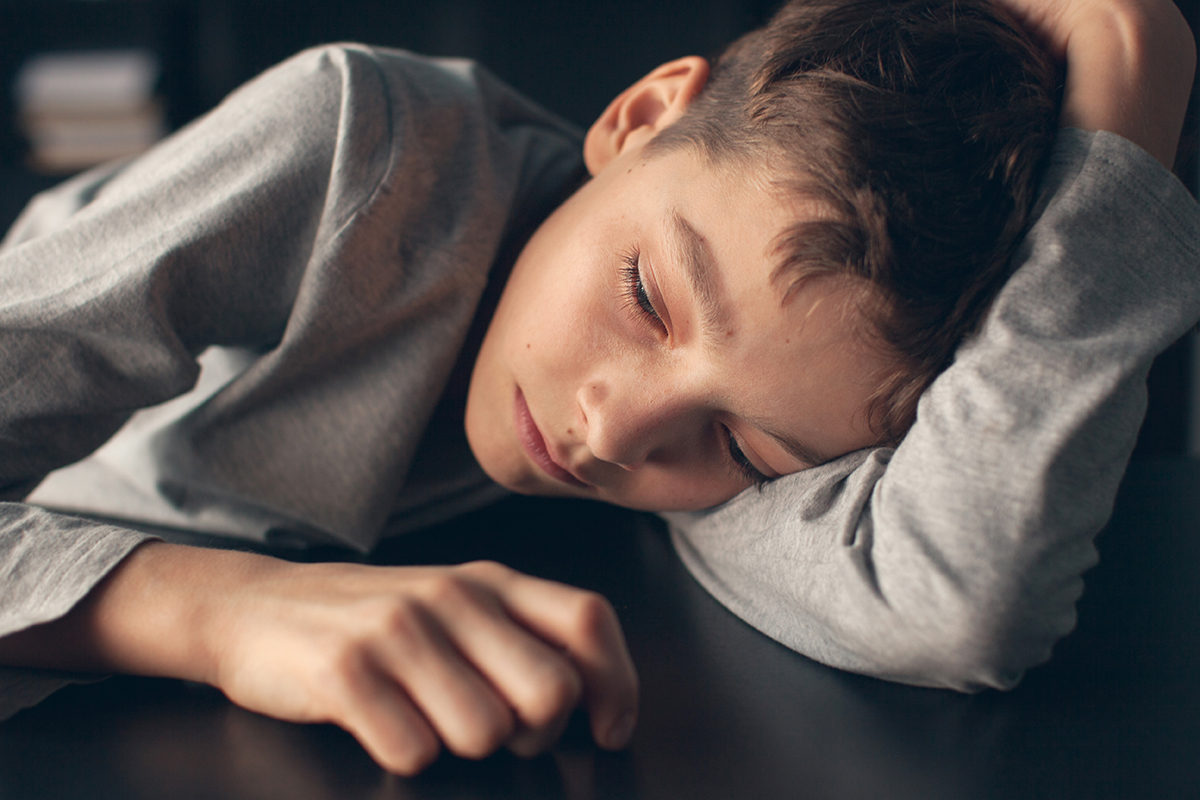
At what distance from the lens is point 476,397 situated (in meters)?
0.64

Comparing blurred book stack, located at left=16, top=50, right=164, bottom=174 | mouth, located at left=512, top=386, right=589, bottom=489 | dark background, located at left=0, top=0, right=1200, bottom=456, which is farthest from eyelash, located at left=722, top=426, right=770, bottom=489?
blurred book stack, located at left=16, top=50, right=164, bottom=174

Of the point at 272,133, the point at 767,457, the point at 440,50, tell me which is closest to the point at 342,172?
the point at 272,133

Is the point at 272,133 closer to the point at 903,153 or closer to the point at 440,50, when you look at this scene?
the point at 903,153

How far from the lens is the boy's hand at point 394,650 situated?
1.09ft

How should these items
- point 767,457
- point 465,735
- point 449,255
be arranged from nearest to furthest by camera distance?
point 465,735
point 767,457
point 449,255

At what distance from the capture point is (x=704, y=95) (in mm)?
637

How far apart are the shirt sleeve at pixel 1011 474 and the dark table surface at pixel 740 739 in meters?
0.03

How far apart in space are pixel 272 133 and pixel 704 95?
0.32m

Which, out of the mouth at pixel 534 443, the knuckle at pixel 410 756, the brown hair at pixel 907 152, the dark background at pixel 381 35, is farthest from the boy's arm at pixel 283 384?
the dark background at pixel 381 35

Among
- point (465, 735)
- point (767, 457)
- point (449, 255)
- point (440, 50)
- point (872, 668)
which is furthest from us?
point (440, 50)

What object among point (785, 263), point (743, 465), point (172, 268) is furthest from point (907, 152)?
point (172, 268)

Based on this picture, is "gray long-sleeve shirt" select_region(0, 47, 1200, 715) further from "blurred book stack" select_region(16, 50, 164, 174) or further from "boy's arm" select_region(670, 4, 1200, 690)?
"blurred book stack" select_region(16, 50, 164, 174)

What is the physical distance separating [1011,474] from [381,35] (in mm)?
1653

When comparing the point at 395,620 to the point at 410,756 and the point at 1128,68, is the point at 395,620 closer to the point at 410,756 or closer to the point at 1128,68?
the point at 410,756
